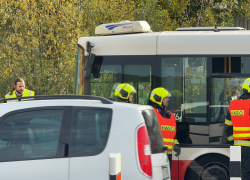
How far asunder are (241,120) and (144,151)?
2537mm

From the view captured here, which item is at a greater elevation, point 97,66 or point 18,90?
point 97,66

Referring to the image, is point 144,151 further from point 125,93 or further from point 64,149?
point 125,93

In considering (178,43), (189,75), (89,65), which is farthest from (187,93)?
(89,65)

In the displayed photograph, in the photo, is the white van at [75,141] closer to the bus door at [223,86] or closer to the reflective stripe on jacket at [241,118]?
the reflective stripe on jacket at [241,118]

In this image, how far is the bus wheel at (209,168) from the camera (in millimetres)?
6660

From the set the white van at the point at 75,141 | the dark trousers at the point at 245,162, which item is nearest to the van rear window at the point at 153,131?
the white van at the point at 75,141

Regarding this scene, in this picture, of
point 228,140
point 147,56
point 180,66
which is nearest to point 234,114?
point 228,140

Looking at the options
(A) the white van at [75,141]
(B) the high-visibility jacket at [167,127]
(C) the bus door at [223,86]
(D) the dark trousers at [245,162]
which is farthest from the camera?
(C) the bus door at [223,86]

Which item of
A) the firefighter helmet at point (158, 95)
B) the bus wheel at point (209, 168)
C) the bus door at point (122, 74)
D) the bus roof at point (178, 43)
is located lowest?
the bus wheel at point (209, 168)

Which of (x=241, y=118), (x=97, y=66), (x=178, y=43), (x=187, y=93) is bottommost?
(x=241, y=118)

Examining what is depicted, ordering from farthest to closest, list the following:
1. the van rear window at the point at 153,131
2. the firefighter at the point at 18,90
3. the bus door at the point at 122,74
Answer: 1. the firefighter at the point at 18,90
2. the bus door at the point at 122,74
3. the van rear window at the point at 153,131

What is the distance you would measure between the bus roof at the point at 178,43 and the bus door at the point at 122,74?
0.41ft

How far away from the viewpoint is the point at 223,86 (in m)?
6.92

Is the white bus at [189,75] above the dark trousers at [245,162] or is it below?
above
